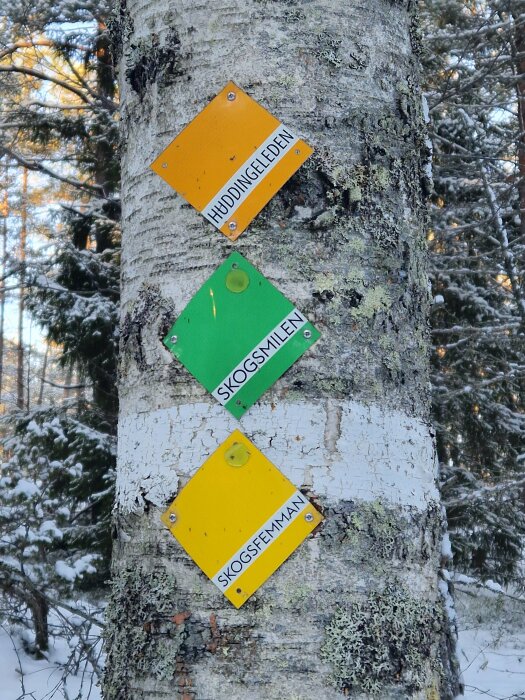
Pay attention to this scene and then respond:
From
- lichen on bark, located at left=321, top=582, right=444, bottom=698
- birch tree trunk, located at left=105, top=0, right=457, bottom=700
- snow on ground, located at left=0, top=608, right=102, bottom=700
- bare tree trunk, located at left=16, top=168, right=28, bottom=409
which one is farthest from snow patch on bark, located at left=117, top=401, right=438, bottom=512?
bare tree trunk, located at left=16, top=168, right=28, bottom=409

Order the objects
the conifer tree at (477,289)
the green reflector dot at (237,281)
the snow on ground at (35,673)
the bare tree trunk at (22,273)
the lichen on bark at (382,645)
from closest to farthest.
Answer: the lichen on bark at (382,645), the green reflector dot at (237,281), the snow on ground at (35,673), the conifer tree at (477,289), the bare tree trunk at (22,273)

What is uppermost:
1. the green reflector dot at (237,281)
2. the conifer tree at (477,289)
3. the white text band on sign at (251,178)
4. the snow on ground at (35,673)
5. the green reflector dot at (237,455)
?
the conifer tree at (477,289)

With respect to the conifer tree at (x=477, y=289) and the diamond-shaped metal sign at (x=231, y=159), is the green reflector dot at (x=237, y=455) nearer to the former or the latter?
the diamond-shaped metal sign at (x=231, y=159)

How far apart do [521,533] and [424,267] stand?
28.2 feet

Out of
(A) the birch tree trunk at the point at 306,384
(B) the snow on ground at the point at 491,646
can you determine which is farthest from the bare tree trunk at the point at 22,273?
(A) the birch tree trunk at the point at 306,384

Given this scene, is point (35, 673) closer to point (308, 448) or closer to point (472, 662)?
point (472, 662)

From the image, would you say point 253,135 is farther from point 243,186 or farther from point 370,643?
point 370,643

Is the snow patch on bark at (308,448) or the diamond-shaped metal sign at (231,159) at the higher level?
the diamond-shaped metal sign at (231,159)

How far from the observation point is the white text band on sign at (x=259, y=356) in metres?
1.09

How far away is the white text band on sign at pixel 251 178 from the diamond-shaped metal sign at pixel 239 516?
1.07ft

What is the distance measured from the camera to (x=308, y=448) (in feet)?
3.51

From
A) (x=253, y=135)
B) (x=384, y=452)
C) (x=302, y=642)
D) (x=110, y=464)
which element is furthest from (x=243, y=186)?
(x=110, y=464)

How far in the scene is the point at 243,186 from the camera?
1.16 metres

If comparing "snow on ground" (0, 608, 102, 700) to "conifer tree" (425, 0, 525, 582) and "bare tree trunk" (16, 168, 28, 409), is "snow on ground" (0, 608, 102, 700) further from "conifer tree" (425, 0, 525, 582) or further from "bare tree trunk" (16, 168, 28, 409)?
"conifer tree" (425, 0, 525, 582)
